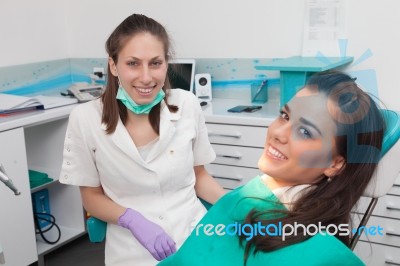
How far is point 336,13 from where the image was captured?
240cm

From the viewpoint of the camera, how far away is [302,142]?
35.6 inches

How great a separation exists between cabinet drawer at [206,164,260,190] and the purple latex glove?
92 centimetres

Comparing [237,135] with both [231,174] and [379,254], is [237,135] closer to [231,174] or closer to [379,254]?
[231,174]

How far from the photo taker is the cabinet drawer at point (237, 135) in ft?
7.45

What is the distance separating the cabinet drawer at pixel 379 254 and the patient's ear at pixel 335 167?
131 cm

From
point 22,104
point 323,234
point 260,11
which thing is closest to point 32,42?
point 22,104

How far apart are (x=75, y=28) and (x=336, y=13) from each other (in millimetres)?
1804

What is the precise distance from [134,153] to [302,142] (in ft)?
2.47

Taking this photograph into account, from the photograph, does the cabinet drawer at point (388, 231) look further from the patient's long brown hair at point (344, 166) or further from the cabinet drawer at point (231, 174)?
the patient's long brown hair at point (344, 166)

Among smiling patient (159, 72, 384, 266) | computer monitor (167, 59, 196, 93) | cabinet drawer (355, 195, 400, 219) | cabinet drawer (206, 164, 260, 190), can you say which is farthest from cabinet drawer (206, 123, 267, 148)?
smiling patient (159, 72, 384, 266)

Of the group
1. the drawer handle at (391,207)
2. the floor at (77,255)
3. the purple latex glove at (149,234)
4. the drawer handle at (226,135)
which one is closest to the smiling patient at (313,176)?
the purple latex glove at (149,234)

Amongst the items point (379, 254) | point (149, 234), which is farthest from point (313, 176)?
point (379, 254)

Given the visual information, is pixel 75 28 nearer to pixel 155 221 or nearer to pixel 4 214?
pixel 4 214

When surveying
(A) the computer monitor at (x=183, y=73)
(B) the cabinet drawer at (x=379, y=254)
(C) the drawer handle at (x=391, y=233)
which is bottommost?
(B) the cabinet drawer at (x=379, y=254)
